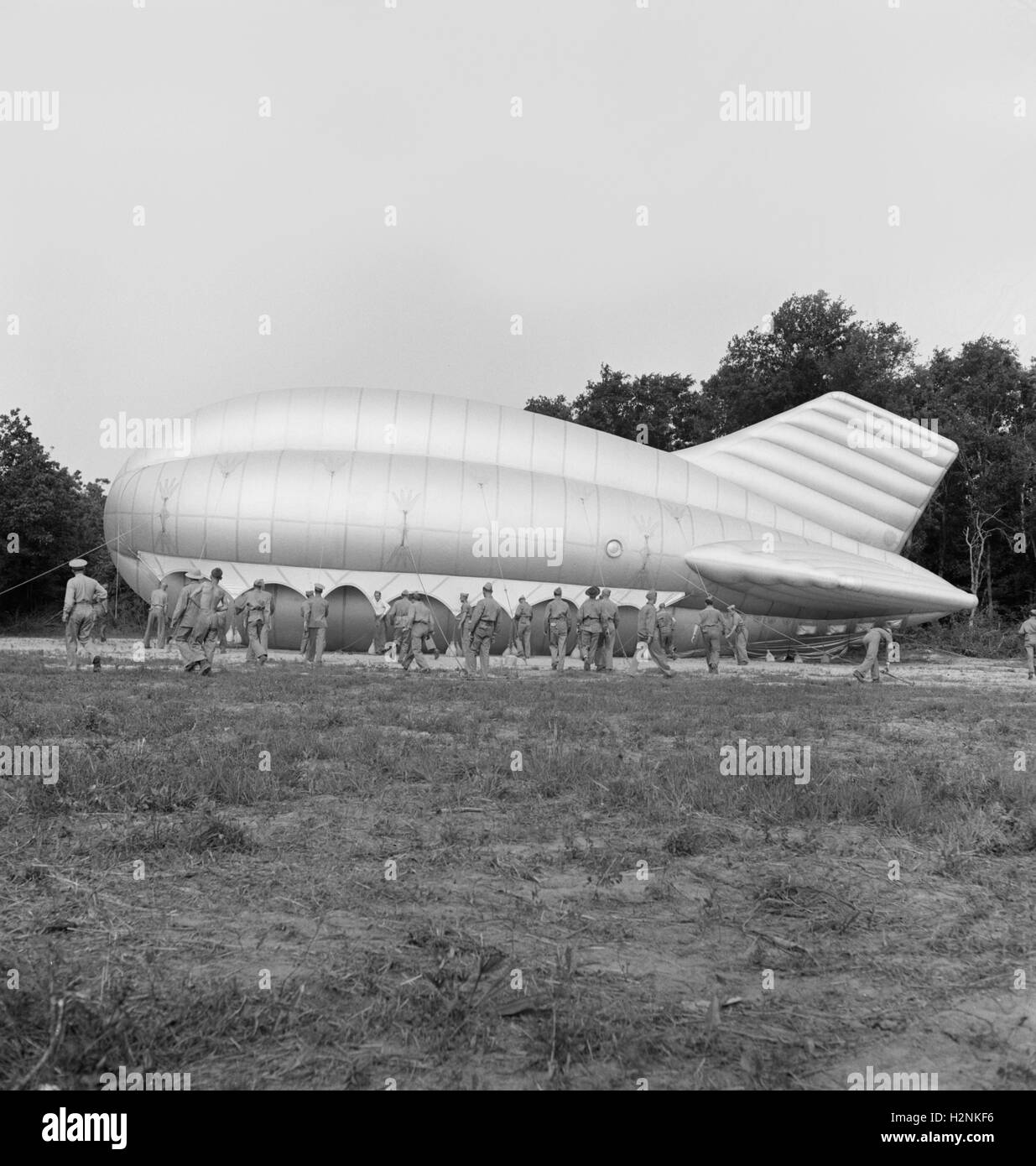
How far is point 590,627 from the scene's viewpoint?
23703 mm

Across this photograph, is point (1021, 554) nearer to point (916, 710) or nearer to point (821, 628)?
point (821, 628)

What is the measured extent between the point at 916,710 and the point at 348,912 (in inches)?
433

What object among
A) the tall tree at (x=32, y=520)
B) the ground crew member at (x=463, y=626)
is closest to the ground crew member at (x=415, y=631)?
the ground crew member at (x=463, y=626)

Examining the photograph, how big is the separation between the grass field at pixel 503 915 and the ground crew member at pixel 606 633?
14543mm

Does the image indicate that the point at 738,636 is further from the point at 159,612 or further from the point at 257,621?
the point at 159,612

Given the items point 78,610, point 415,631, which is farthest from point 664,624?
point 78,610

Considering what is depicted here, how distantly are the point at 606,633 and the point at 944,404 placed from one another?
34.7m

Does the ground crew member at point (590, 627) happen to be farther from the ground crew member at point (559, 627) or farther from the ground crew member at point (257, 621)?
the ground crew member at point (257, 621)

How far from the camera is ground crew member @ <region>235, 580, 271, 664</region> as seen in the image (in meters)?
23.0

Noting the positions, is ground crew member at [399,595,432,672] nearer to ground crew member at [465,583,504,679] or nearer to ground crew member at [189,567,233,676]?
ground crew member at [465,583,504,679]

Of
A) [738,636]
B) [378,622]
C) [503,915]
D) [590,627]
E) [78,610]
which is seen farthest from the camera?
[378,622]

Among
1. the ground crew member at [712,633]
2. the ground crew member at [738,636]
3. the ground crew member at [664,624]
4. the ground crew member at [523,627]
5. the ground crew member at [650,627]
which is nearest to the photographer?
the ground crew member at [650,627]

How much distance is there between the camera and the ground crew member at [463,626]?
2285 centimetres

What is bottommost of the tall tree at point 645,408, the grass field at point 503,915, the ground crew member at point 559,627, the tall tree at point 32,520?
the grass field at point 503,915
